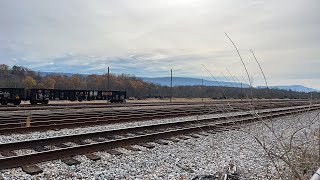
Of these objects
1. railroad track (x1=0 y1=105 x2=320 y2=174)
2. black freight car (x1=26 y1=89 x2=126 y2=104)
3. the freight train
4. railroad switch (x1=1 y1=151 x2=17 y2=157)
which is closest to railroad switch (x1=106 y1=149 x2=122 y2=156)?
railroad track (x1=0 y1=105 x2=320 y2=174)

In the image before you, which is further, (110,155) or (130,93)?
(130,93)

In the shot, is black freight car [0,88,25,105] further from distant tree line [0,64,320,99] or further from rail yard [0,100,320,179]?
distant tree line [0,64,320,99]

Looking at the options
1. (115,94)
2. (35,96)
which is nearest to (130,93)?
(115,94)

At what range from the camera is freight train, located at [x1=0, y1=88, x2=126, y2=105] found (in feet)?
102

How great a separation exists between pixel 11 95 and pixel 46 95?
3983mm

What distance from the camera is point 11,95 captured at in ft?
102

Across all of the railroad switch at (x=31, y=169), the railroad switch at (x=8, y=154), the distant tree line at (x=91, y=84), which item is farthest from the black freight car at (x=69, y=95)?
the railroad switch at (x=31, y=169)

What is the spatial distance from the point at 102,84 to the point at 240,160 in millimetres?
79950

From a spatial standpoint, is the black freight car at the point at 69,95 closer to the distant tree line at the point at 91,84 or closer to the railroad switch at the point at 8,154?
A: the distant tree line at the point at 91,84

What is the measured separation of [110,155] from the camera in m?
7.80

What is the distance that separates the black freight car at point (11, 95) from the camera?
30703 millimetres

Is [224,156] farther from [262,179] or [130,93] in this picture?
[130,93]

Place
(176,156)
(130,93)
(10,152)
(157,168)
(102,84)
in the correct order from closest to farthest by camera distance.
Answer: (157,168)
(10,152)
(176,156)
(130,93)
(102,84)

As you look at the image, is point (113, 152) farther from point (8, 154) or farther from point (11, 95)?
point (11, 95)
